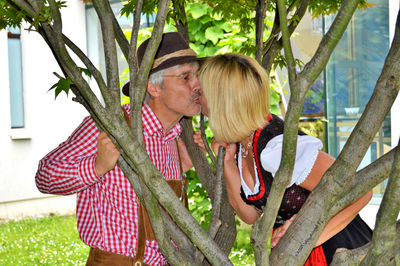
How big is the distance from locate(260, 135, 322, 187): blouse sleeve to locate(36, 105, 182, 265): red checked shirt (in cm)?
74

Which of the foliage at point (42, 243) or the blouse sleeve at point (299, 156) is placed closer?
the blouse sleeve at point (299, 156)

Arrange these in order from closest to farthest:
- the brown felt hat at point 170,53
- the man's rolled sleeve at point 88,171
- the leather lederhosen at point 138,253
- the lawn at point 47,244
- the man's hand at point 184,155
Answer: the man's rolled sleeve at point 88,171 < the leather lederhosen at point 138,253 < the brown felt hat at point 170,53 < the man's hand at point 184,155 < the lawn at point 47,244

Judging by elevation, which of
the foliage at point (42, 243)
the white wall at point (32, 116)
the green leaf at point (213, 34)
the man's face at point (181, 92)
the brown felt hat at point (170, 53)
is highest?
the green leaf at point (213, 34)

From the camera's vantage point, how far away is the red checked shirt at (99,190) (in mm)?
→ 2484

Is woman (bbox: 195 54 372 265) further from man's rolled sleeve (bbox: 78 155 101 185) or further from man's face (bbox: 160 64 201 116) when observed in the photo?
man's rolled sleeve (bbox: 78 155 101 185)

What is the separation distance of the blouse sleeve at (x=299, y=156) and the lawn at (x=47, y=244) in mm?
5762

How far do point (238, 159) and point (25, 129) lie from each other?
439 inches

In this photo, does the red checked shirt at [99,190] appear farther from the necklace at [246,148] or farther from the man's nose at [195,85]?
the necklace at [246,148]

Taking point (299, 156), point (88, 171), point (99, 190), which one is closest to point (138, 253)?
point (99, 190)

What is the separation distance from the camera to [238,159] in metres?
2.60

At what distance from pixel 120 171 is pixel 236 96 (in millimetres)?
736

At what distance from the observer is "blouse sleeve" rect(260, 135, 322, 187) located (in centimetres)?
216

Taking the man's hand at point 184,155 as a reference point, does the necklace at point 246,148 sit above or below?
above

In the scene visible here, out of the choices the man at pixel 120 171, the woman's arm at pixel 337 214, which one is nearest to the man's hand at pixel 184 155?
the man at pixel 120 171
